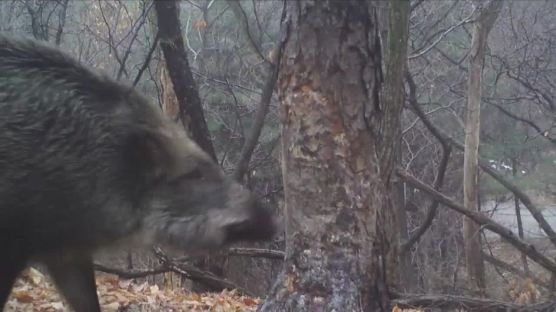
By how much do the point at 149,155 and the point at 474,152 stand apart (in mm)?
10316

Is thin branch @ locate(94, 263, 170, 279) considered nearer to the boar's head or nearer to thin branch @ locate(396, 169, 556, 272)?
thin branch @ locate(396, 169, 556, 272)

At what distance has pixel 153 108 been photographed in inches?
180

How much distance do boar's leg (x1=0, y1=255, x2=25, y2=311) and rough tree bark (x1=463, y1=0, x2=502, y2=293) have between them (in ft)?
32.9

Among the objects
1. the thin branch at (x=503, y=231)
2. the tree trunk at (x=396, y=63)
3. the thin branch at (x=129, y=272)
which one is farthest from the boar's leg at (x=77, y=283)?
the thin branch at (x=503, y=231)

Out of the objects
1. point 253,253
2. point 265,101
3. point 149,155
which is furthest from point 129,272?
point 149,155

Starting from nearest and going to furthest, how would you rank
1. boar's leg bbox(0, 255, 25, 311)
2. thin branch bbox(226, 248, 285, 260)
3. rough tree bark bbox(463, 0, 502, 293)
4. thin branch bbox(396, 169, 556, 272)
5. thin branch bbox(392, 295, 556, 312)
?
boar's leg bbox(0, 255, 25, 311) → thin branch bbox(392, 295, 556, 312) → thin branch bbox(226, 248, 285, 260) → thin branch bbox(396, 169, 556, 272) → rough tree bark bbox(463, 0, 502, 293)

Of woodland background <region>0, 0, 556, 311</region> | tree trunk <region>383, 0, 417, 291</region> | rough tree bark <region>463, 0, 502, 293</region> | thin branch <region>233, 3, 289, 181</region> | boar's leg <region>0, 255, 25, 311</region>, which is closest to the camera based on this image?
boar's leg <region>0, 255, 25, 311</region>

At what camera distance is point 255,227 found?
4309 millimetres

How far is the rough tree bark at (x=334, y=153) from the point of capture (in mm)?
4324

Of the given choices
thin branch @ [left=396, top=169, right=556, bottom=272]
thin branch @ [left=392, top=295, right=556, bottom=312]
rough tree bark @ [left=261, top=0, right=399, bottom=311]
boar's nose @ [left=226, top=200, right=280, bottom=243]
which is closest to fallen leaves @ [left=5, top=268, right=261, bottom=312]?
thin branch @ [left=392, top=295, right=556, bottom=312]

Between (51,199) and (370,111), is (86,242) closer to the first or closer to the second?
Answer: (51,199)

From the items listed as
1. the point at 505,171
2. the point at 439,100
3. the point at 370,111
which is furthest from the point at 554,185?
the point at 370,111

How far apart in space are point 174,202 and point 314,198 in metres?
0.81

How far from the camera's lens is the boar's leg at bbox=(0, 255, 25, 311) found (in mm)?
3938
